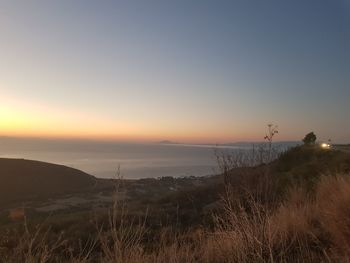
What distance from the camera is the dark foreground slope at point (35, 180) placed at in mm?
41156

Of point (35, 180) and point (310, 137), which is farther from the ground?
point (310, 137)

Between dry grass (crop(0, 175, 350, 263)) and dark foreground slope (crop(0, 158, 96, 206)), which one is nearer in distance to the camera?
dry grass (crop(0, 175, 350, 263))

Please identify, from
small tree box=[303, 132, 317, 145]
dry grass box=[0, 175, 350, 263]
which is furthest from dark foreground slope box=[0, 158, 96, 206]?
dry grass box=[0, 175, 350, 263]

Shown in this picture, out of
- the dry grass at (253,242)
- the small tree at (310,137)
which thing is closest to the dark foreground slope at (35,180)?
the small tree at (310,137)

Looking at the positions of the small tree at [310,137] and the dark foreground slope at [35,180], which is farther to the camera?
the dark foreground slope at [35,180]

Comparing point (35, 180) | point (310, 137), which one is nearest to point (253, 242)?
point (310, 137)

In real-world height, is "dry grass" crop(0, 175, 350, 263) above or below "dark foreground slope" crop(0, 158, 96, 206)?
above

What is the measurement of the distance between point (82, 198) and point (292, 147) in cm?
1746

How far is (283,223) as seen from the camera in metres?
6.77

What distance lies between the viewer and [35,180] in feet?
152

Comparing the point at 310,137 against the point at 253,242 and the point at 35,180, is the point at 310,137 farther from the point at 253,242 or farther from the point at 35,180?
the point at 253,242

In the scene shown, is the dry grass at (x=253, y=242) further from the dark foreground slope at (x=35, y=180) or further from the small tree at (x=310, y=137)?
the dark foreground slope at (x=35, y=180)

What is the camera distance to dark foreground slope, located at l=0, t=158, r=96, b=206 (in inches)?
1620

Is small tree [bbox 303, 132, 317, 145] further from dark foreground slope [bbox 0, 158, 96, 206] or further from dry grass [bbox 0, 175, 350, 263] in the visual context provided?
dry grass [bbox 0, 175, 350, 263]
